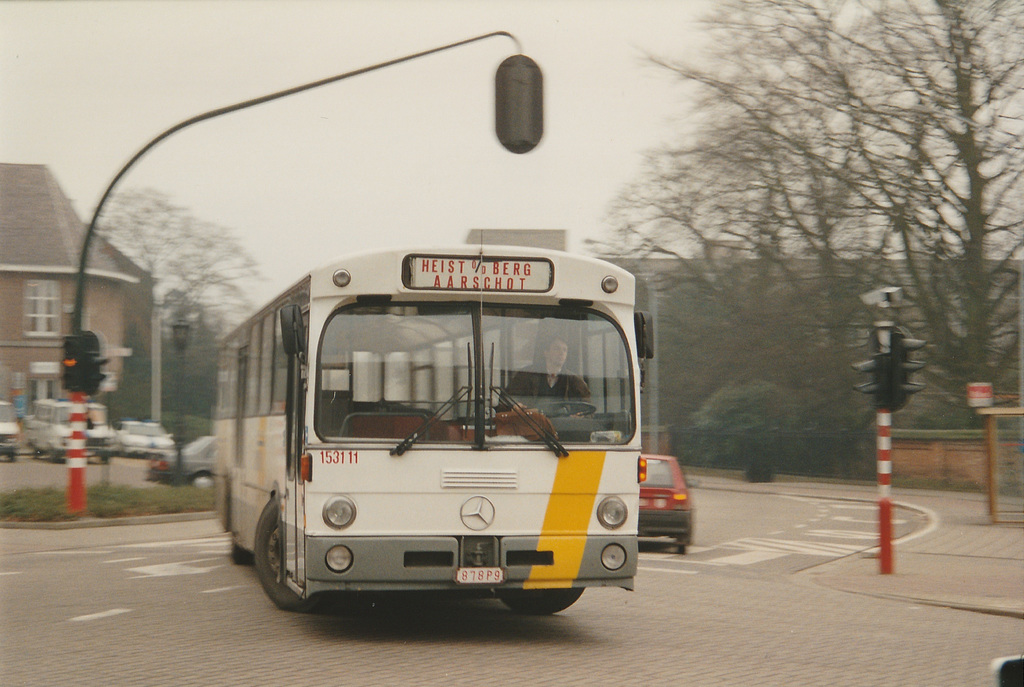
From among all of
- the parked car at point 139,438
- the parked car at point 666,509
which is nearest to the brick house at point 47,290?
the parked car at point 139,438

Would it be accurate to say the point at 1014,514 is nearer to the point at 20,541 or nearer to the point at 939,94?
the point at 939,94

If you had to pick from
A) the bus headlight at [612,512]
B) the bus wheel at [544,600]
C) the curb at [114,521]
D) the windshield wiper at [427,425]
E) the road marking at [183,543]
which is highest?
the windshield wiper at [427,425]

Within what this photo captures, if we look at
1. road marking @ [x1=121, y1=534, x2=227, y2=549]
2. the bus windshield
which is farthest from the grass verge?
the bus windshield

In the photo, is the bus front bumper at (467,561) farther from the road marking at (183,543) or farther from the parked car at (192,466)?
the parked car at (192,466)

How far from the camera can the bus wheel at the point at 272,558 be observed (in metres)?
10.4

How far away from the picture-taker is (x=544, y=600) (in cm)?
1020

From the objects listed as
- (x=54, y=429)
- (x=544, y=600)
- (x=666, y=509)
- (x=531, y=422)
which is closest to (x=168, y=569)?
(x=544, y=600)

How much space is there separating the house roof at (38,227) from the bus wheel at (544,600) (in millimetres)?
20783

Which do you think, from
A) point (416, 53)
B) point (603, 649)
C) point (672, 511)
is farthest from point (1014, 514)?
point (603, 649)

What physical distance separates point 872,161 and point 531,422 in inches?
943

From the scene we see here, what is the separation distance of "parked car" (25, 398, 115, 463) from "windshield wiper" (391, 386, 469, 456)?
36.1 metres

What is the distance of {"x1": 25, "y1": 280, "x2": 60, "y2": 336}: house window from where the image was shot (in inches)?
1774

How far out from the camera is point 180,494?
84.8 feet

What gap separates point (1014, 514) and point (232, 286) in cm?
3159
